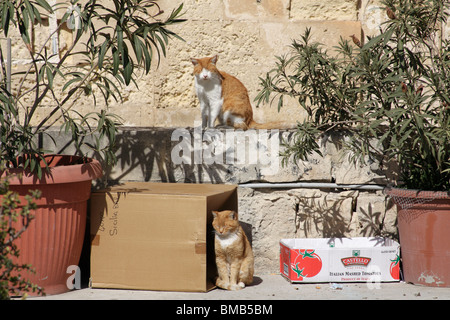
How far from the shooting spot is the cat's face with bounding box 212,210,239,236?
3078mm

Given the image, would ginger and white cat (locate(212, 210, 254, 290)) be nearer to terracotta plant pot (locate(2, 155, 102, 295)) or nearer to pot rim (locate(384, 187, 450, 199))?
terracotta plant pot (locate(2, 155, 102, 295))

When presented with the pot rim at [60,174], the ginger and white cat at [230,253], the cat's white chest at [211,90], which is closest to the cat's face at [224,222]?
the ginger and white cat at [230,253]

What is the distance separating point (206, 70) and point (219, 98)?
0.76 ft

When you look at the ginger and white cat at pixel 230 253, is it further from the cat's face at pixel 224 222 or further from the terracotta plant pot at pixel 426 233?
the terracotta plant pot at pixel 426 233

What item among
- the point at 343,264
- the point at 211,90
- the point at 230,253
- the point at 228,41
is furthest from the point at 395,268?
the point at 228,41

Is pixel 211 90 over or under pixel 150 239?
over

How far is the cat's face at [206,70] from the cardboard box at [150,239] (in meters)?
1.23

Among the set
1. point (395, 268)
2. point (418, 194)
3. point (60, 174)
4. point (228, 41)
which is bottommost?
point (395, 268)

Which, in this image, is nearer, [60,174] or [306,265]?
[60,174]

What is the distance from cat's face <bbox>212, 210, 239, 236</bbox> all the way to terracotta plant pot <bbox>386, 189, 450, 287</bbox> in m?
0.95

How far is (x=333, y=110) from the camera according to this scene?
3348 millimetres

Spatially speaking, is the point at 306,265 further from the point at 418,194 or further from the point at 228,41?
the point at 228,41

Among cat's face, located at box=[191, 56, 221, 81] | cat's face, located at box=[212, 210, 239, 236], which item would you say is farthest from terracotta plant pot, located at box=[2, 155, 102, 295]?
cat's face, located at box=[191, 56, 221, 81]

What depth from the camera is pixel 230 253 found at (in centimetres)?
310
